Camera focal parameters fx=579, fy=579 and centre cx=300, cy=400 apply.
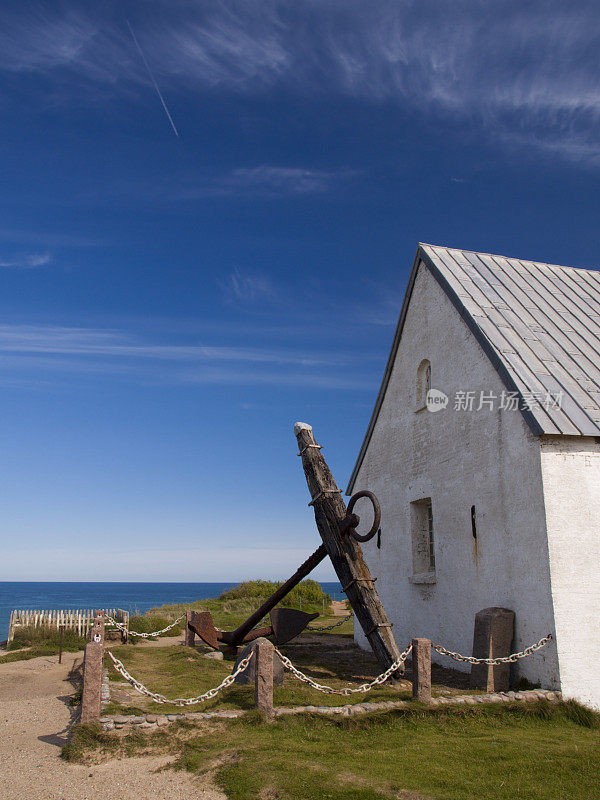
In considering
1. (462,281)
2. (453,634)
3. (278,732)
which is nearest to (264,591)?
(453,634)

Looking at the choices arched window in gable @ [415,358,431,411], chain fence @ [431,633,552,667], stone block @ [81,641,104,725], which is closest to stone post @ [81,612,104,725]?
stone block @ [81,641,104,725]

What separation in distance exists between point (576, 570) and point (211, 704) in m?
5.13

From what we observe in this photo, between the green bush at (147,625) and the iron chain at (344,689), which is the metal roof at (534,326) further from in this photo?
the green bush at (147,625)

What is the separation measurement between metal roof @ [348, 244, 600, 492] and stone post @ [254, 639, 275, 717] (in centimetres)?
466

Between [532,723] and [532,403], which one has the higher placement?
[532,403]

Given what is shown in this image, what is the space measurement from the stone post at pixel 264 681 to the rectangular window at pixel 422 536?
5.63 m

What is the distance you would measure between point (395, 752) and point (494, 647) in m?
3.01

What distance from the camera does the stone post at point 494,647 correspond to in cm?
812

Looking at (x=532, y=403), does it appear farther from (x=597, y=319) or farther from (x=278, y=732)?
(x=278, y=732)

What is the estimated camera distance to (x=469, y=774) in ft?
17.2

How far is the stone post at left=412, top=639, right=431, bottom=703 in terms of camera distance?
714 centimetres

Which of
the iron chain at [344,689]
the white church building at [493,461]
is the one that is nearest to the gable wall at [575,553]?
the white church building at [493,461]

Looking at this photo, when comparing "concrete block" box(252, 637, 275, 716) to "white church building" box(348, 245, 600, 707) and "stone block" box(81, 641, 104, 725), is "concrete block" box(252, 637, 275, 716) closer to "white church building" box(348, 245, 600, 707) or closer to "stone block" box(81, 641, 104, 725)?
"stone block" box(81, 641, 104, 725)

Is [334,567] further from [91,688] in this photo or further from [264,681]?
[91,688]
